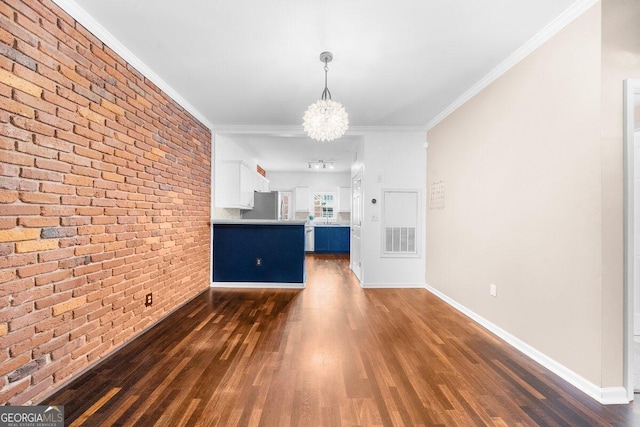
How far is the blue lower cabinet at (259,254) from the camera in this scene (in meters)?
4.33

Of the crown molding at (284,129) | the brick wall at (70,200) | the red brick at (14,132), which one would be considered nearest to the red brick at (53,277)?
the brick wall at (70,200)

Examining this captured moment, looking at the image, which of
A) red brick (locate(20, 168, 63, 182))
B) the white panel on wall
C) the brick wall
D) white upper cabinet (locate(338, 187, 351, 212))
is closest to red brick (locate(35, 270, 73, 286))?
the brick wall

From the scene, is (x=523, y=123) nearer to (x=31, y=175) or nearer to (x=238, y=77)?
(x=238, y=77)

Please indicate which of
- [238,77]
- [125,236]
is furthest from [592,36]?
[125,236]

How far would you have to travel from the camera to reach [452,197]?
3494 millimetres

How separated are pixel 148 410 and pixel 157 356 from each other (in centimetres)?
68

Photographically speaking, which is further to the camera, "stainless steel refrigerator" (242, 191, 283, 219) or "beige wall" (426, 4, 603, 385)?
"stainless steel refrigerator" (242, 191, 283, 219)

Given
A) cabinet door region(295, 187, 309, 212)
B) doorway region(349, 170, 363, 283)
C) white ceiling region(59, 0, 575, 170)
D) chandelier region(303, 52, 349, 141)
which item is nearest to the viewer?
white ceiling region(59, 0, 575, 170)

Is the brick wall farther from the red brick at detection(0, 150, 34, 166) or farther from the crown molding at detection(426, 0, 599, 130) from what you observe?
the crown molding at detection(426, 0, 599, 130)

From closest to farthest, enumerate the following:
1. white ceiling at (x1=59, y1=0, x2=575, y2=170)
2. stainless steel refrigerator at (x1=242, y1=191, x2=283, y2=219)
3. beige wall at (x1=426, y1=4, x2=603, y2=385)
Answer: beige wall at (x1=426, y1=4, x2=603, y2=385) → white ceiling at (x1=59, y1=0, x2=575, y2=170) → stainless steel refrigerator at (x1=242, y1=191, x2=283, y2=219)

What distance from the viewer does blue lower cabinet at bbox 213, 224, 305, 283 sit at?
14.2ft

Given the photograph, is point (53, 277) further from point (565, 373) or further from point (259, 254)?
point (565, 373)

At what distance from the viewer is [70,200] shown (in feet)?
6.02

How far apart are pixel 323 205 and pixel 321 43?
247 inches
